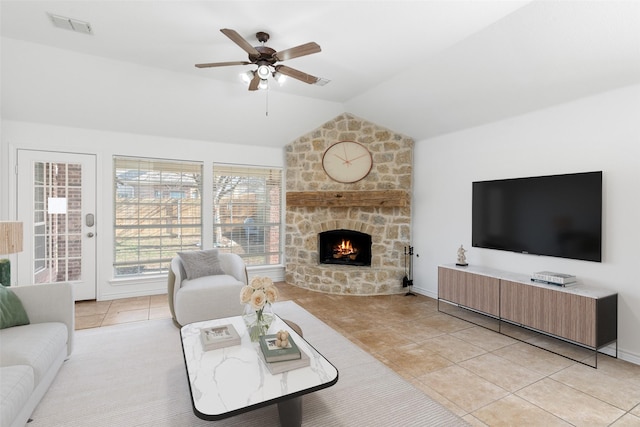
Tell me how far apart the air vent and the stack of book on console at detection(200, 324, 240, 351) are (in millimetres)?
2817

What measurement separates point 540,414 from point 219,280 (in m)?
3.02

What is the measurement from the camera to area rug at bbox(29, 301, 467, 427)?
1.97 metres

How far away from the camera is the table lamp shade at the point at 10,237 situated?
2383 mm

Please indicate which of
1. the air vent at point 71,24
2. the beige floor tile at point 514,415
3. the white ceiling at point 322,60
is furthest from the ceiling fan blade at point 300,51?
the beige floor tile at point 514,415

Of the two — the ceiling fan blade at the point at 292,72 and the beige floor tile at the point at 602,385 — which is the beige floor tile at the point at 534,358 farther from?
the ceiling fan blade at the point at 292,72

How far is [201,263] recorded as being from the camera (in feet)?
12.4

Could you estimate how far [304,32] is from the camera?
2887 mm

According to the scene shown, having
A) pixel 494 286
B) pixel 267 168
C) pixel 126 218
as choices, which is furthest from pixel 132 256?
pixel 494 286

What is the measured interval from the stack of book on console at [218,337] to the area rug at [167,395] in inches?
16.7

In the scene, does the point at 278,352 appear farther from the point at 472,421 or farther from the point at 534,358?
the point at 534,358

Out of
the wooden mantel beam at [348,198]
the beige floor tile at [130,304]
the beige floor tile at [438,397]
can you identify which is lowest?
the beige floor tile at [438,397]

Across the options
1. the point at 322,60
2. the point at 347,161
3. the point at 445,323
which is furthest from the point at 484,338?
the point at 322,60

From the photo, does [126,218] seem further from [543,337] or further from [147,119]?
[543,337]

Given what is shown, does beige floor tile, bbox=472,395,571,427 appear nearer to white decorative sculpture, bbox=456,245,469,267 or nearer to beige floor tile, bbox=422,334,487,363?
beige floor tile, bbox=422,334,487,363
